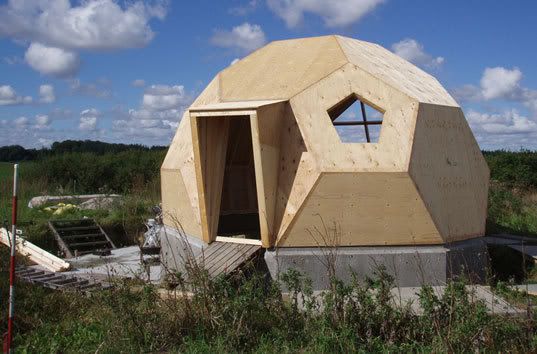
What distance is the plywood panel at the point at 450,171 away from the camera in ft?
30.8

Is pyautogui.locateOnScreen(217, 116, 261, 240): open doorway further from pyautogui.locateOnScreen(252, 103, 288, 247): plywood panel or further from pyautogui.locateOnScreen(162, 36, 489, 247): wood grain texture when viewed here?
pyautogui.locateOnScreen(252, 103, 288, 247): plywood panel

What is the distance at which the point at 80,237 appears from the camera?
1501cm

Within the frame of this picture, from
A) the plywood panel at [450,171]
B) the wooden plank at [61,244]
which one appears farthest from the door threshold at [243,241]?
the wooden plank at [61,244]

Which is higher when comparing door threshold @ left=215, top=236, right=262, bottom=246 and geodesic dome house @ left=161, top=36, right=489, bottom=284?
geodesic dome house @ left=161, top=36, right=489, bottom=284

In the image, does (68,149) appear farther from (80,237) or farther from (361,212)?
(361,212)

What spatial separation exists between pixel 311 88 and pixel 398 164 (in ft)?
5.91

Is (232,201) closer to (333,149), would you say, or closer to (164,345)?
(333,149)

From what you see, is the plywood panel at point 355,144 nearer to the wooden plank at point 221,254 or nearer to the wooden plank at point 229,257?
the wooden plank at point 229,257

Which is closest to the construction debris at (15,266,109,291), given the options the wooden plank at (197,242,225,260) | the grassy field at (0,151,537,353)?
the wooden plank at (197,242,225,260)

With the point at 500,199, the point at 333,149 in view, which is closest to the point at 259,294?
the point at 333,149

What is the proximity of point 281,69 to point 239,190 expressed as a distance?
176 inches

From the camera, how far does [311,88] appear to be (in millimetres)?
9633

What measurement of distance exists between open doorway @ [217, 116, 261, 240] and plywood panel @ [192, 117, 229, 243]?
3.24 metres

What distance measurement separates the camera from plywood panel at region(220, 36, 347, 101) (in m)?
9.91
